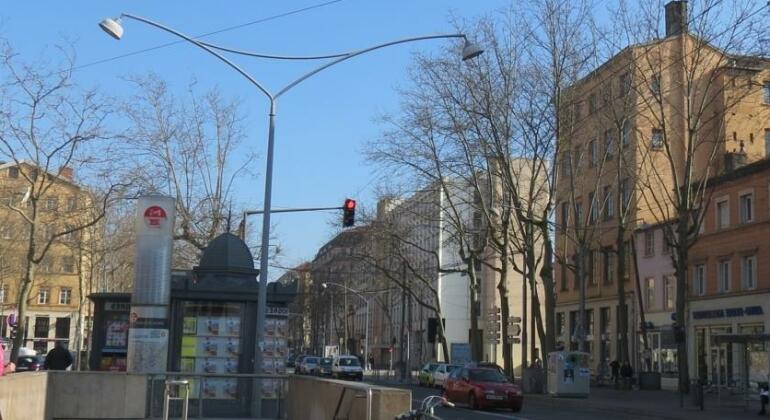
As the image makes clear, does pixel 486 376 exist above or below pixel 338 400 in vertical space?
below

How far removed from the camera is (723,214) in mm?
44156

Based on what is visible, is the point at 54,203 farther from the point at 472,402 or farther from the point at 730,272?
the point at 730,272

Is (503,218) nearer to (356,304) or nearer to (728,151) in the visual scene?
(728,151)

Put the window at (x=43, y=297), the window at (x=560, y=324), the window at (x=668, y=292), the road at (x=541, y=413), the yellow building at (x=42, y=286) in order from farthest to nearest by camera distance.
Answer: the window at (x=43, y=297), the window at (x=560, y=324), the yellow building at (x=42, y=286), the window at (x=668, y=292), the road at (x=541, y=413)

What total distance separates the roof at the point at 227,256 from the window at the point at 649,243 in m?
33.2

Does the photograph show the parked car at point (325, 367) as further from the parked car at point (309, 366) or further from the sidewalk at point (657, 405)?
the sidewalk at point (657, 405)

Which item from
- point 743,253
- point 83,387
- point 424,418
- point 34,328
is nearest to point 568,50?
point 743,253

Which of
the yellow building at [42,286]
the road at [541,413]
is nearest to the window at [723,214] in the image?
the road at [541,413]

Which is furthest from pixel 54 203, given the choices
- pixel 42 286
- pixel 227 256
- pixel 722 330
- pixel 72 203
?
pixel 42 286

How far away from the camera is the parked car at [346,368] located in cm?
6012

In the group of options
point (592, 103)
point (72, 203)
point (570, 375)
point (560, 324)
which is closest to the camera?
point (570, 375)

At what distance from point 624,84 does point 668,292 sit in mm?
15743

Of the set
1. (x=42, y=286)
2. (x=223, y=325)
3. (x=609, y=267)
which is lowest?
(x=223, y=325)

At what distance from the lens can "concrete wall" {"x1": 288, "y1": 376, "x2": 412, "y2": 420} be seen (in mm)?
11195
